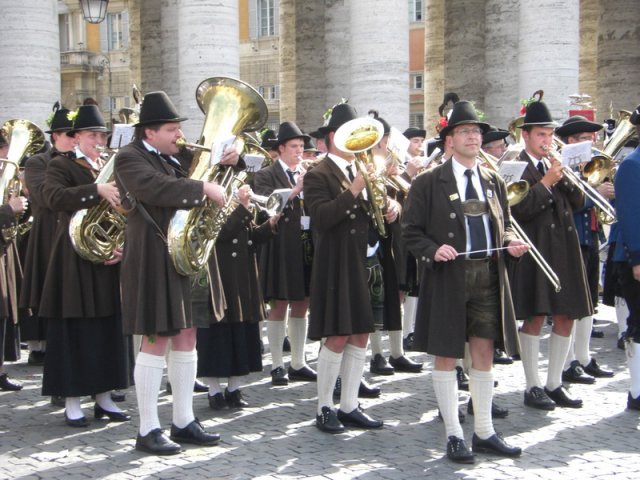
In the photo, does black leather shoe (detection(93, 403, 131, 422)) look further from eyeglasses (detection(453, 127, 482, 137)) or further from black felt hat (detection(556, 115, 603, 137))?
black felt hat (detection(556, 115, 603, 137))

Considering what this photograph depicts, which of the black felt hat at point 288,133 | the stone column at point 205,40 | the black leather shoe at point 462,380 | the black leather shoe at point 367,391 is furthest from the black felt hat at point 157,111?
the stone column at point 205,40

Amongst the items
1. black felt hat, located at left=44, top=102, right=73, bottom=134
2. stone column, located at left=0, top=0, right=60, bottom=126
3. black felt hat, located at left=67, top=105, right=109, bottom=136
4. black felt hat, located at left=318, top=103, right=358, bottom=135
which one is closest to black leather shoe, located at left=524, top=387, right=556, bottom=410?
black felt hat, located at left=318, top=103, right=358, bottom=135

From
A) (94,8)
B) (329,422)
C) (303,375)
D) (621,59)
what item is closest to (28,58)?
(94,8)

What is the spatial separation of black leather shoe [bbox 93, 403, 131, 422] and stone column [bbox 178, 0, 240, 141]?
1238cm

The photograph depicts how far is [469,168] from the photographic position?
6.98 metres

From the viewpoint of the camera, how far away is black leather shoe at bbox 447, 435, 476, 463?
6676mm

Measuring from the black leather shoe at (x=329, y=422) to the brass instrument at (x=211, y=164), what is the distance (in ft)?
5.20

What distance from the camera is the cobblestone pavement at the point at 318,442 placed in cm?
655

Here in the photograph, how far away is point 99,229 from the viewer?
7797mm

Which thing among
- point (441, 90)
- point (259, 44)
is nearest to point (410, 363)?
point (441, 90)

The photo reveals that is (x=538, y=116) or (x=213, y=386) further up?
(x=538, y=116)

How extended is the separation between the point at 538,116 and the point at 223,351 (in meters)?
3.30

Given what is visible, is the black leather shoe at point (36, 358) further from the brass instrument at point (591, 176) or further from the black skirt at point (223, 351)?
the brass instrument at point (591, 176)

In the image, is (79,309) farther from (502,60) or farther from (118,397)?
(502,60)
